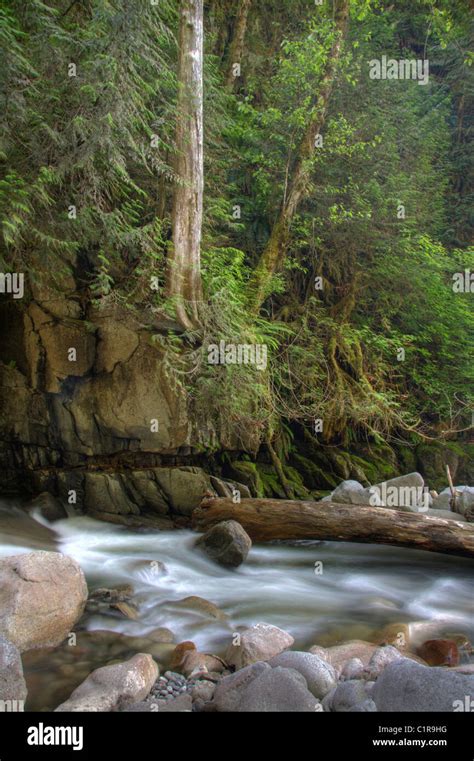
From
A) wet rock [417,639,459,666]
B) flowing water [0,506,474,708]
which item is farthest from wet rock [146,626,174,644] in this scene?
wet rock [417,639,459,666]

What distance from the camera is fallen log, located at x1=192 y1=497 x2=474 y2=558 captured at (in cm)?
686

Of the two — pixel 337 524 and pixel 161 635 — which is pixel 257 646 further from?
pixel 337 524

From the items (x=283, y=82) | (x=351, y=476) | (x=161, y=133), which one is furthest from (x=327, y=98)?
(x=351, y=476)

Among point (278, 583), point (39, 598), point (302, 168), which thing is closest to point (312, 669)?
point (39, 598)

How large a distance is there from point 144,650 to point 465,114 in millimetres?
16576

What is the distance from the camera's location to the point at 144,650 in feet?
15.8

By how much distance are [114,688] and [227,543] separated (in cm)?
341

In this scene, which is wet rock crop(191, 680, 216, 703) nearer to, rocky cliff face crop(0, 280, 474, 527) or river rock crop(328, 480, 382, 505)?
rocky cliff face crop(0, 280, 474, 527)

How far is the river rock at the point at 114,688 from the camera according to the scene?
370 cm

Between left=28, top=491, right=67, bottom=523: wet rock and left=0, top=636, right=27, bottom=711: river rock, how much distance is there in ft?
14.2

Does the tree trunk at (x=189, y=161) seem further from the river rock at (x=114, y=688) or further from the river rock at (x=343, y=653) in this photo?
the river rock at (x=114, y=688)

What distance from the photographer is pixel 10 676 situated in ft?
12.2

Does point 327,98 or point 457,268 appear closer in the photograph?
point 327,98
